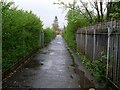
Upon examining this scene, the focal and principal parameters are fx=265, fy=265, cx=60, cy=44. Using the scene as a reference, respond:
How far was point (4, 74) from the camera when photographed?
10375 millimetres

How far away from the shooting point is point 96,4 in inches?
1089

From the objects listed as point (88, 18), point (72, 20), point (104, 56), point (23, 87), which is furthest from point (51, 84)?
point (88, 18)

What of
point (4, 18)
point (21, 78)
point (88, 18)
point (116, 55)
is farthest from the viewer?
point (88, 18)

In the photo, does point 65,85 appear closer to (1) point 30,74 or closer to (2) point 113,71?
(2) point 113,71

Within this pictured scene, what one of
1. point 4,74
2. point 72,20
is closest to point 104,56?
point 4,74

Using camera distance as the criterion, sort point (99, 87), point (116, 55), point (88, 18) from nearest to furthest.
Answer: point (116, 55) → point (99, 87) → point (88, 18)

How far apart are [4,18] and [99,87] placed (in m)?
4.16

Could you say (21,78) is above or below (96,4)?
below

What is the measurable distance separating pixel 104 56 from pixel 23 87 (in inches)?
128

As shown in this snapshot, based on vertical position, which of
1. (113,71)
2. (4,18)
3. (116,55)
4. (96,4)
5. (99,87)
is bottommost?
(99,87)

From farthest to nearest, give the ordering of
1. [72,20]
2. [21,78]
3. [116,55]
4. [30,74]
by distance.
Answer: [72,20] < [30,74] < [21,78] < [116,55]

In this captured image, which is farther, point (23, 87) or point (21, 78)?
point (21, 78)

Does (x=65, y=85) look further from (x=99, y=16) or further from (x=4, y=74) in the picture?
(x=99, y=16)

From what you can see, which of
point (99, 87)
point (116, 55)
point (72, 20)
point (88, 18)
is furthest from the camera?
point (88, 18)
